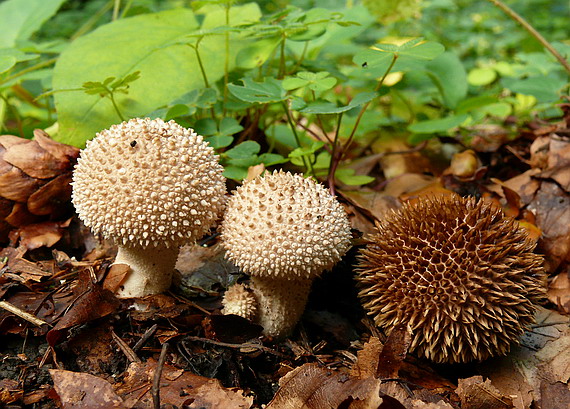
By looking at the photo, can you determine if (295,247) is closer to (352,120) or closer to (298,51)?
(352,120)

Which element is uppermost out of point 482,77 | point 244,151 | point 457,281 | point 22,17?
point 22,17

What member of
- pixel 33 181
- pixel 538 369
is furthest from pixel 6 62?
pixel 538 369

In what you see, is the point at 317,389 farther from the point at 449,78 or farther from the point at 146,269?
the point at 449,78

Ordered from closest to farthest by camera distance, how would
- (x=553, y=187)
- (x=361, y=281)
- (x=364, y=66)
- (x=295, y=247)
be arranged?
(x=295, y=247) → (x=361, y=281) → (x=364, y=66) → (x=553, y=187)

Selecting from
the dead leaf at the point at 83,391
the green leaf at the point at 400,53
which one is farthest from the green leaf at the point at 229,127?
the dead leaf at the point at 83,391

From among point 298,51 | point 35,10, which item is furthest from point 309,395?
point 35,10

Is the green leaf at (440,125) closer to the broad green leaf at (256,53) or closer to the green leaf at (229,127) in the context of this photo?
the broad green leaf at (256,53)
